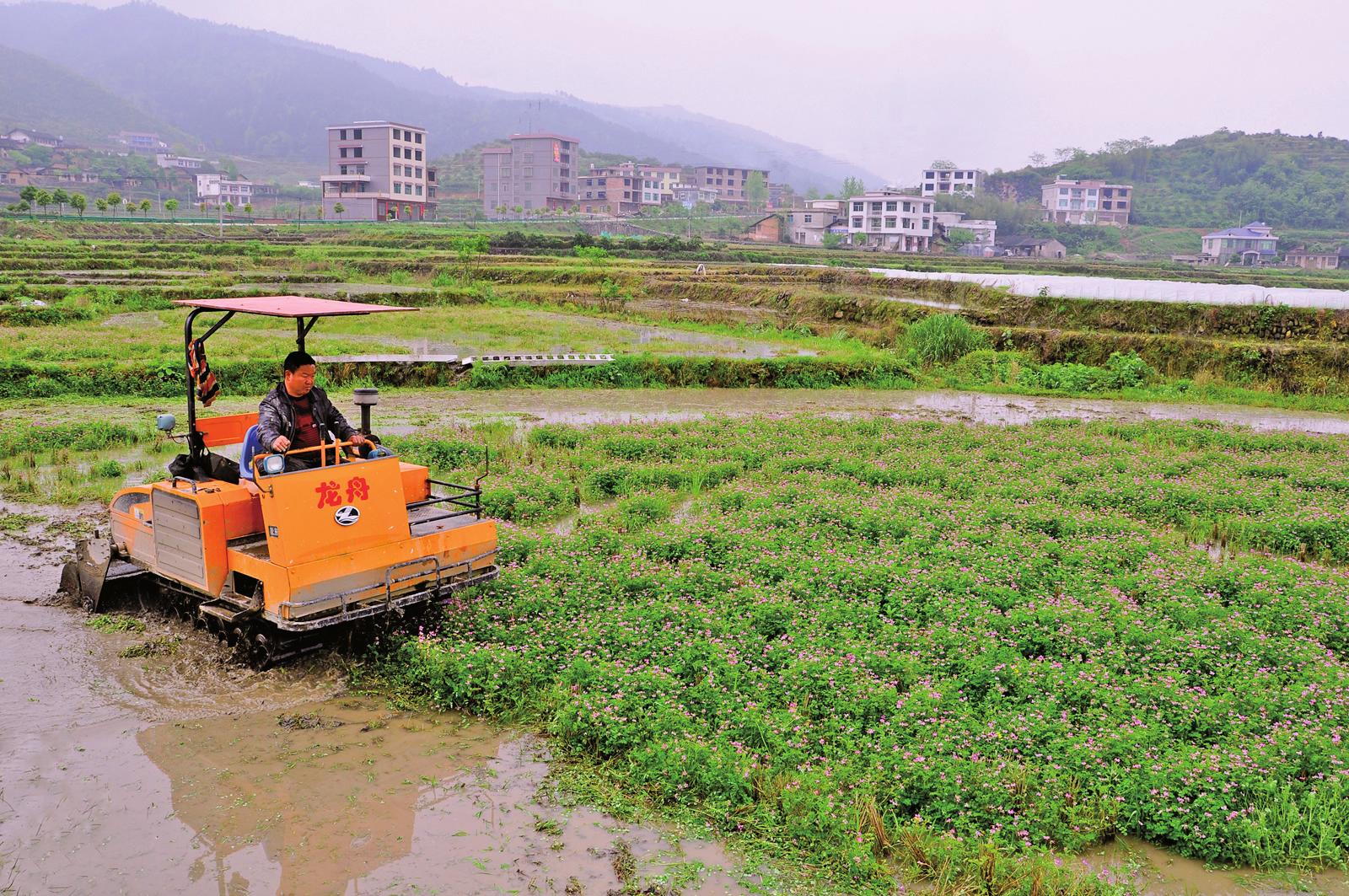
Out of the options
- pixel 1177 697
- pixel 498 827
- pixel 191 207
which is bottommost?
pixel 498 827

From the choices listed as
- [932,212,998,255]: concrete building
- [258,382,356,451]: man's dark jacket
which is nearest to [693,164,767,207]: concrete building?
[932,212,998,255]: concrete building

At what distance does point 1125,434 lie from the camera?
17938 mm

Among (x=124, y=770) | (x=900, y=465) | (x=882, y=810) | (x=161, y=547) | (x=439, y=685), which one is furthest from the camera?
(x=900, y=465)

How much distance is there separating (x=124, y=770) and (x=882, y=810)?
17.3 feet

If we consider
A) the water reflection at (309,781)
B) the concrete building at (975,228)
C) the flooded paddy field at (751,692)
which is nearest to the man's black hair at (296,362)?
the flooded paddy field at (751,692)

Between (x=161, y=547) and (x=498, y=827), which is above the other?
(x=161, y=547)

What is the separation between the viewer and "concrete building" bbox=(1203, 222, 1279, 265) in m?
70.7

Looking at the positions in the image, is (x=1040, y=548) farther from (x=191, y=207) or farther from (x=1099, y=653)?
(x=191, y=207)

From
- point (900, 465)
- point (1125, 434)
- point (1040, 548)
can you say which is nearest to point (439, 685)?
point (1040, 548)

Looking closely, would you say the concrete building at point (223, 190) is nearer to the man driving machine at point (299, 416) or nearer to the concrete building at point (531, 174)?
the concrete building at point (531, 174)

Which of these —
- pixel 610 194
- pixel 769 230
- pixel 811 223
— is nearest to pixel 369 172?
pixel 769 230

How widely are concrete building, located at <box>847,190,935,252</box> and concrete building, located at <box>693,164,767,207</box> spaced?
55915 mm

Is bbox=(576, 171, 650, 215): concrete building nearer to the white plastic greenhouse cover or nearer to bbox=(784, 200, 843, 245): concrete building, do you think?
bbox=(784, 200, 843, 245): concrete building

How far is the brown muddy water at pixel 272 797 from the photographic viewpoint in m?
5.68
